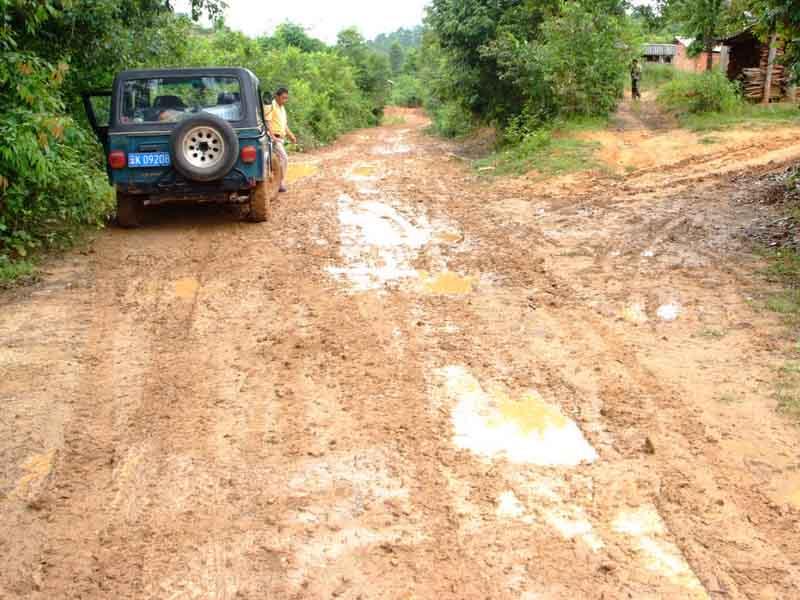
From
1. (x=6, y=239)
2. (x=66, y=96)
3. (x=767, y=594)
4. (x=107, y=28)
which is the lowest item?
(x=767, y=594)

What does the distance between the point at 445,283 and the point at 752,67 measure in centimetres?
2276

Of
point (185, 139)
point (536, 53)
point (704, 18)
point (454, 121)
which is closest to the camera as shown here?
point (185, 139)

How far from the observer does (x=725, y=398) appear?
4.08 metres

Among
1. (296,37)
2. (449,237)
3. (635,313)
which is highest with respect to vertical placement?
(296,37)

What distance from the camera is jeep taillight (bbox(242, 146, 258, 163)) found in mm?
8109

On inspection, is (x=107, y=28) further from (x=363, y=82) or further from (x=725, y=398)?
(x=363, y=82)

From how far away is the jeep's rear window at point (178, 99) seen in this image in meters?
8.16

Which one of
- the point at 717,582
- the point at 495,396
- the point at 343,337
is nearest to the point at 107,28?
the point at 343,337

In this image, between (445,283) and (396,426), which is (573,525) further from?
(445,283)

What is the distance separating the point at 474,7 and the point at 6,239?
14497 millimetres

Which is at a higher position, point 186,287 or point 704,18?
point 704,18

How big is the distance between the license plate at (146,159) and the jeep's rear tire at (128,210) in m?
0.44

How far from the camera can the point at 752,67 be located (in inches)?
969

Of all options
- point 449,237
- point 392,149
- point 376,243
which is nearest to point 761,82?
point 392,149
